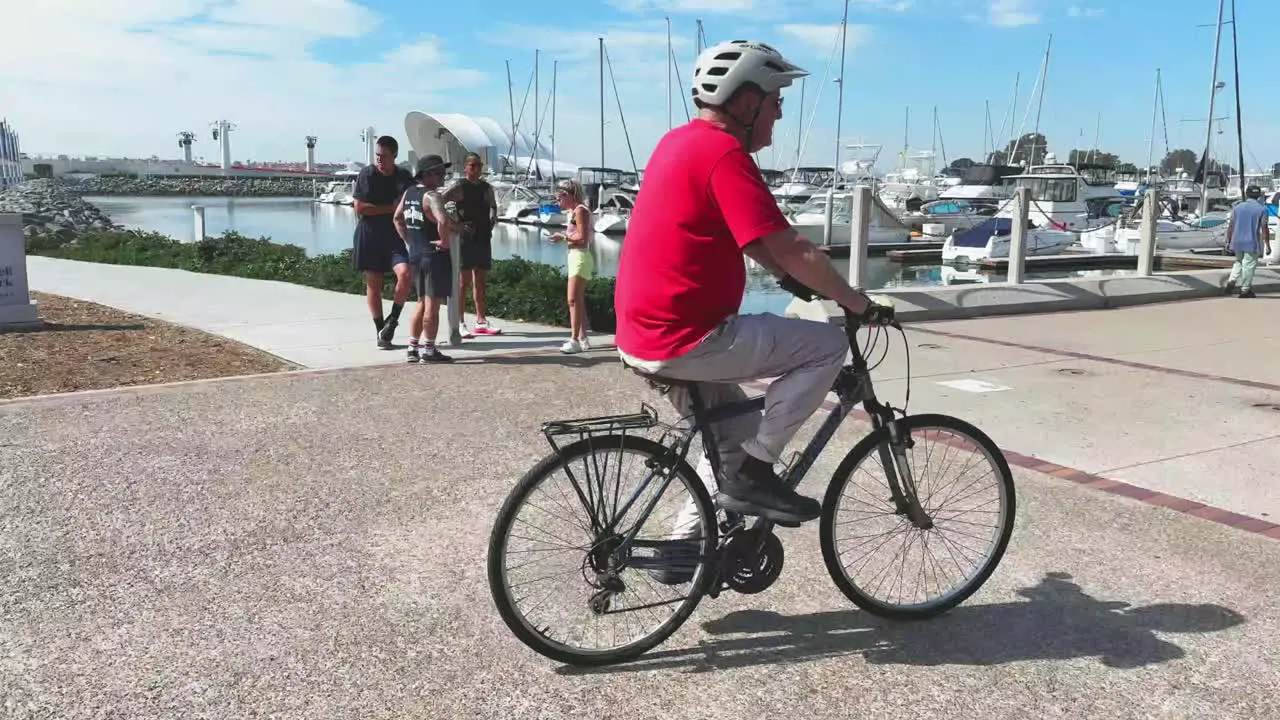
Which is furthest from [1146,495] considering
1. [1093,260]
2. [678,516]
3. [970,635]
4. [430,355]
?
Answer: [1093,260]

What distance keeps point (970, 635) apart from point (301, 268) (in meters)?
12.4

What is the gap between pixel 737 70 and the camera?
313 cm

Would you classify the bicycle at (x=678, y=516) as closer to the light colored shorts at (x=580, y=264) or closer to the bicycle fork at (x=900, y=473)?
the bicycle fork at (x=900, y=473)

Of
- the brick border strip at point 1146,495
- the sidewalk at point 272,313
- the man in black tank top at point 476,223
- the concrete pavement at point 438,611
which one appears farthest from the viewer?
the man in black tank top at point 476,223

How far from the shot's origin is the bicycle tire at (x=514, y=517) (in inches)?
123

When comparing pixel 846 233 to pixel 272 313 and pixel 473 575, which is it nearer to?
pixel 272 313

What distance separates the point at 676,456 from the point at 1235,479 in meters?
3.57

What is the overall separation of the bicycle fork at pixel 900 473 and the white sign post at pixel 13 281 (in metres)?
8.31

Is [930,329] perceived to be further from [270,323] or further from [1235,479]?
[270,323]

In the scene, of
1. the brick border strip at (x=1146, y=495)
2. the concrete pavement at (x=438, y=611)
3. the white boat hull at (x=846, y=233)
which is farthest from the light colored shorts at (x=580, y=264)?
the white boat hull at (x=846, y=233)

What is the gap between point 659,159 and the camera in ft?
10.4

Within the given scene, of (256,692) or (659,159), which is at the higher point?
(659,159)

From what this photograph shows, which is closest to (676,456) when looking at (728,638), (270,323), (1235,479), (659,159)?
(728,638)

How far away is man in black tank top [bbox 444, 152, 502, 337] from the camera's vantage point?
31.1 feet
